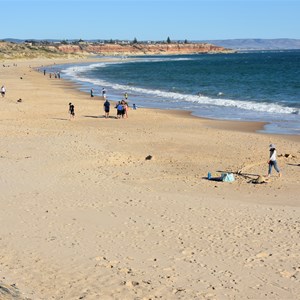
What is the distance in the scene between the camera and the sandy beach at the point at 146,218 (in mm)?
9398

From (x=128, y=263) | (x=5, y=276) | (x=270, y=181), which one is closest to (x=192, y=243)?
(x=128, y=263)

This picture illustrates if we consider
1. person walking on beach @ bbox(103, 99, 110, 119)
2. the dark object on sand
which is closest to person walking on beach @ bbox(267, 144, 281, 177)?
the dark object on sand

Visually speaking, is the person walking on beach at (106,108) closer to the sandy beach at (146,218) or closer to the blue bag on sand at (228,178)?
the sandy beach at (146,218)

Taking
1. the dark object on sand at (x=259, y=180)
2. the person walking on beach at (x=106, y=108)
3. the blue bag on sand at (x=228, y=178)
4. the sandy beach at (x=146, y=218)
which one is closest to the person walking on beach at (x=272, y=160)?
the sandy beach at (x=146, y=218)

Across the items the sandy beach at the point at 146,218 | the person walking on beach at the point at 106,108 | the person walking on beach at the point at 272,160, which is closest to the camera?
the sandy beach at the point at 146,218

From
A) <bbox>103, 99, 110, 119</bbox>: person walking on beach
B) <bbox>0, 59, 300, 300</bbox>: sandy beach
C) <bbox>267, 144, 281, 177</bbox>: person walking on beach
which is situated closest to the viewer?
<bbox>0, 59, 300, 300</bbox>: sandy beach

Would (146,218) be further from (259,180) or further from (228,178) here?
(259,180)

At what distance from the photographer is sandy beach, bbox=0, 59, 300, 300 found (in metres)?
9.40

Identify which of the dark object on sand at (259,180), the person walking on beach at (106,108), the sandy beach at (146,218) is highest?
the person walking on beach at (106,108)

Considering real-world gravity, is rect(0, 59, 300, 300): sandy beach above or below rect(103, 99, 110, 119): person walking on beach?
below

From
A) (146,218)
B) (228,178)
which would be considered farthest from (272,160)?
(146,218)

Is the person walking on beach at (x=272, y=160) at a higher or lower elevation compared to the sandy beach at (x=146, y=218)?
higher

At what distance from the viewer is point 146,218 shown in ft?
41.8

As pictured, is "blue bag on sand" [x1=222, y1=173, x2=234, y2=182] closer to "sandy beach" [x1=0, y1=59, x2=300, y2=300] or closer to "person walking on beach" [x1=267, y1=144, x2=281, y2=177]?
"sandy beach" [x1=0, y1=59, x2=300, y2=300]
